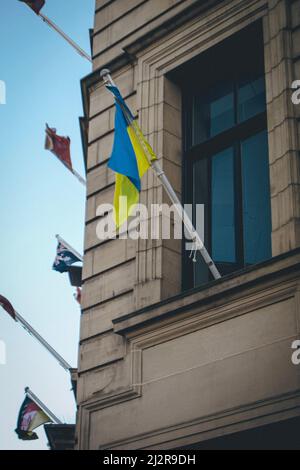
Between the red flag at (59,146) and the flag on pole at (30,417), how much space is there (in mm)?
6584

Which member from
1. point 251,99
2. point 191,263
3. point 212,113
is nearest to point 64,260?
point 212,113

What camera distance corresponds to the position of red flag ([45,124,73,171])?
25375 mm

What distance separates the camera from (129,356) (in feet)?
42.3

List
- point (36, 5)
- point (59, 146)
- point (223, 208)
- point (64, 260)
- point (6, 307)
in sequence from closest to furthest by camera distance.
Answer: point (223, 208) < point (36, 5) < point (6, 307) < point (64, 260) < point (59, 146)

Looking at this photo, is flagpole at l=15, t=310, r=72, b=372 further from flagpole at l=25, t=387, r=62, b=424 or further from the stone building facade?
the stone building facade

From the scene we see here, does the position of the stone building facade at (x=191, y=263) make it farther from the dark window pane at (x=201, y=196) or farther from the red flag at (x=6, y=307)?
the red flag at (x=6, y=307)

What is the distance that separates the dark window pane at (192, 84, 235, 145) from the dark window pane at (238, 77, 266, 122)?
0.18 meters

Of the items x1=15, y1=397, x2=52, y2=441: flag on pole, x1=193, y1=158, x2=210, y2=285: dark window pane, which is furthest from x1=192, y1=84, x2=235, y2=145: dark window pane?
x1=15, y1=397, x2=52, y2=441: flag on pole

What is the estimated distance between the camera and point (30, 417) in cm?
2469

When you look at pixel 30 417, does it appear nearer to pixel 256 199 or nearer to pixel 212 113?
pixel 212 113

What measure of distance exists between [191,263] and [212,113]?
2.51 meters

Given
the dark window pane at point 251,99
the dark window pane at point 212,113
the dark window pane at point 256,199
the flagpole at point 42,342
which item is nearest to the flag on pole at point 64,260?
the flagpole at point 42,342
